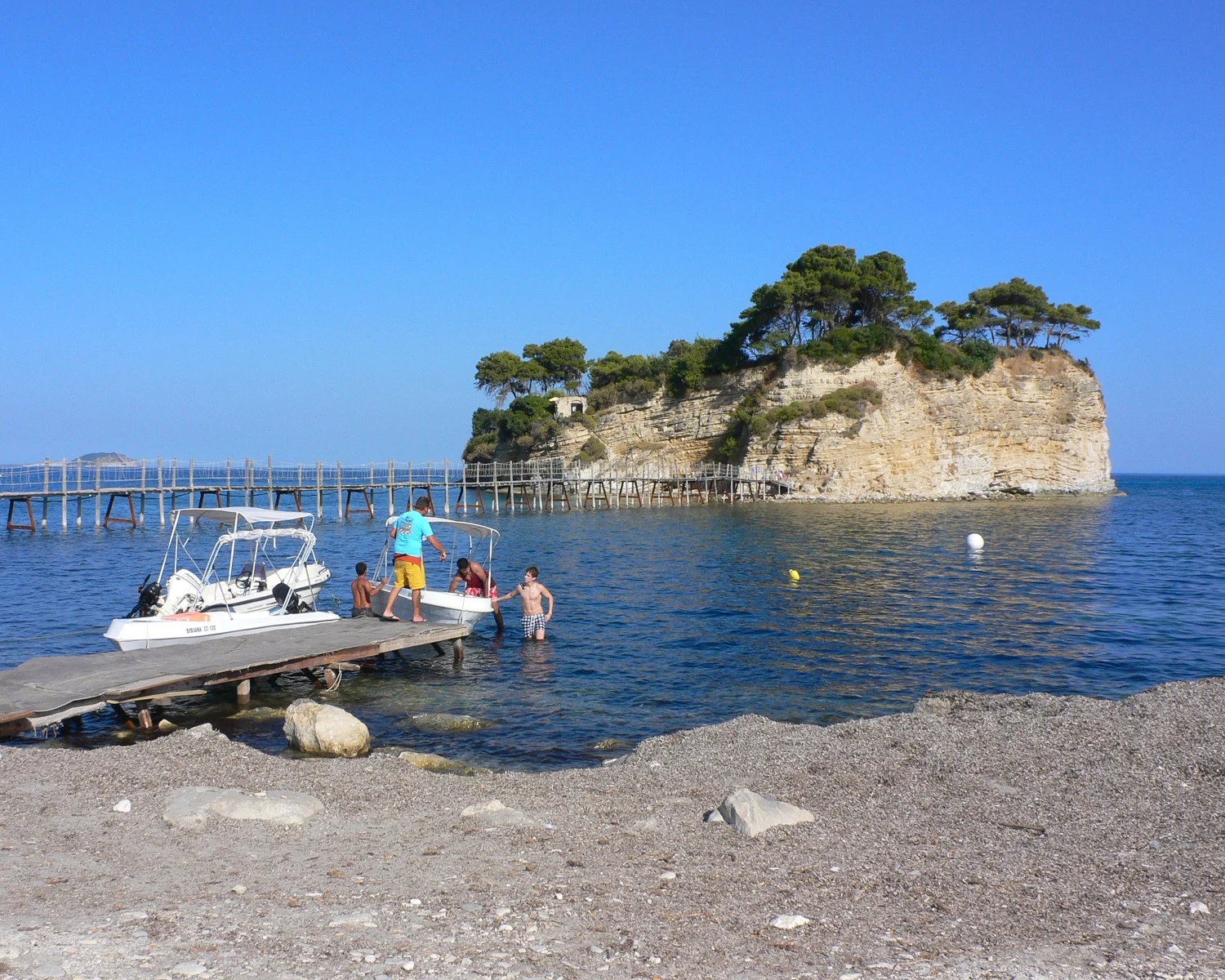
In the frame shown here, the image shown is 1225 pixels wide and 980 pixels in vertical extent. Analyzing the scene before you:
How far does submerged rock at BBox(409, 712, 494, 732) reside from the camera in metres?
12.7

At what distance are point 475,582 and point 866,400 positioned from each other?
47600mm

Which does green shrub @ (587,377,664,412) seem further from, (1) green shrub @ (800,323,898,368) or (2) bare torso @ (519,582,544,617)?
(2) bare torso @ (519,582,544,617)

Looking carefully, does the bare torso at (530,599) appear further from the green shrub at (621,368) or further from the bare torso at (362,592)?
the green shrub at (621,368)

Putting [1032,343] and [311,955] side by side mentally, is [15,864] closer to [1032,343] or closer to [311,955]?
[311,955]

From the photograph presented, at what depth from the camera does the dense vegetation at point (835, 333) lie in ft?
213

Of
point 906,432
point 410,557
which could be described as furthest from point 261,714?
point 906,432

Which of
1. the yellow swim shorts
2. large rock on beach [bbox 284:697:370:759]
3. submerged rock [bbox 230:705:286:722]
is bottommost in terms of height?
submerged rock [bbox 230:705:286:722]

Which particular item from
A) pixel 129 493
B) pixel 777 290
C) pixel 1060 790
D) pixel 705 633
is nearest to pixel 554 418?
pixel 777 290

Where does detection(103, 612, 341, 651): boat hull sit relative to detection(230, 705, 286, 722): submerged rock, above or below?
above

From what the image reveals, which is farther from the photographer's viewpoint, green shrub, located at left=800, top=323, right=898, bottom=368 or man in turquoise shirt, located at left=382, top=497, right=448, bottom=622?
green shrub, located at left=800, top=323, right=898, bottom=368

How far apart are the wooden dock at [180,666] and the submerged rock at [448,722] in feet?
7.15

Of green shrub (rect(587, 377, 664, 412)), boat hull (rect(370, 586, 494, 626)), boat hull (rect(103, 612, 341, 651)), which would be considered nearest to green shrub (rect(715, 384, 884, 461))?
green shrub (rect(587, 377, 664, 412))

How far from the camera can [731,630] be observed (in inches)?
778

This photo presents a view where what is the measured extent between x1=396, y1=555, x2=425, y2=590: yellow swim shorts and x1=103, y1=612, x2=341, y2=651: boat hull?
1567mm
